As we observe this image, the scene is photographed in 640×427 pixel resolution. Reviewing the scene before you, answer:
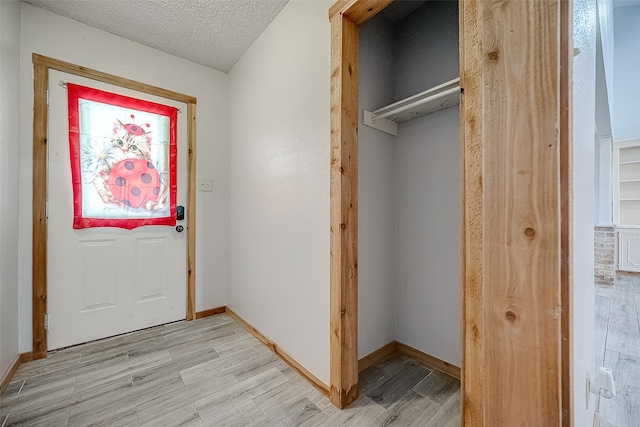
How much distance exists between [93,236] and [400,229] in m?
2.49

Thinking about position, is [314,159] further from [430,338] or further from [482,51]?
[430,338]

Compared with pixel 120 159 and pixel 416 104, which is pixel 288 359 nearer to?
pixel 416 104

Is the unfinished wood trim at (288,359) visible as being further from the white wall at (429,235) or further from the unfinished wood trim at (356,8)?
the unfinished wood trim at (356,8)

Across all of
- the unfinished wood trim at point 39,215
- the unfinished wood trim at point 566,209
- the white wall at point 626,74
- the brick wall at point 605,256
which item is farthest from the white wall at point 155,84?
the white wall at point 626,74

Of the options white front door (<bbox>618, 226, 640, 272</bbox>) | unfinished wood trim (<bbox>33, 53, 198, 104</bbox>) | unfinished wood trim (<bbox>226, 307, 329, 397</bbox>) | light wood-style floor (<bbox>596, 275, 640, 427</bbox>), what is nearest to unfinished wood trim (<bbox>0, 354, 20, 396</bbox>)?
unfinished wood trim (<bbox>226, 307, 329, 397</bbox>)

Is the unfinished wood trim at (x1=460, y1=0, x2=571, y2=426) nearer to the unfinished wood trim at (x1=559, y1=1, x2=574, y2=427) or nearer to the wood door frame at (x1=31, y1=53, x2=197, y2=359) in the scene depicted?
the unfinished wood trim at (x1=559, y1=1, x2=574, y2=427)

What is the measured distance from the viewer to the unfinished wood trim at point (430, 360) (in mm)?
1624

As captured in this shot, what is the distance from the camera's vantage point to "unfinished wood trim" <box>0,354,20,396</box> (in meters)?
1.44

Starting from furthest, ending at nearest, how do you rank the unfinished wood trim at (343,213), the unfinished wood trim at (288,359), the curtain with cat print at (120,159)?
the curtain with cat print at (120,159) → the unfinished wood trim at (288,359) → the unfinished wood trim at (343,213)

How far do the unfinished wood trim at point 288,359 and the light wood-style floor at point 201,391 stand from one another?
0.12ft

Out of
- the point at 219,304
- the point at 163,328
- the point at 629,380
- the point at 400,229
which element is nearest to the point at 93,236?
the point at 163,328

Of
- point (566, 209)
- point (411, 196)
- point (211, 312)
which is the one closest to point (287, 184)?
point (411, 196)

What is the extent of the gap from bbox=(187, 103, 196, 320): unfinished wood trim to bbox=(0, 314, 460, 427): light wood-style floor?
54 centimetres

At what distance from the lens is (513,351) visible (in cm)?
58
